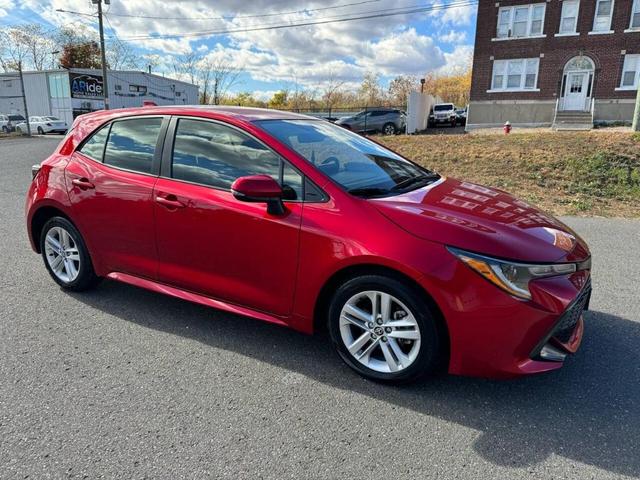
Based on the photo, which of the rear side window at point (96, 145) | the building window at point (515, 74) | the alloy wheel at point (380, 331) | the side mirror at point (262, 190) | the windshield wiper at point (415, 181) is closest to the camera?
the alloy wheel at point (380, 331)

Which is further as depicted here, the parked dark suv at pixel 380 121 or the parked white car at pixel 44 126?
the parked white car at pixel 44 126

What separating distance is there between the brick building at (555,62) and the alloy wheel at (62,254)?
26.1 m

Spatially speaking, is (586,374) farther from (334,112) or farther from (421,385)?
(334,112)

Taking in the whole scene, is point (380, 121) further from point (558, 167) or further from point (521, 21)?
point (558, 167)

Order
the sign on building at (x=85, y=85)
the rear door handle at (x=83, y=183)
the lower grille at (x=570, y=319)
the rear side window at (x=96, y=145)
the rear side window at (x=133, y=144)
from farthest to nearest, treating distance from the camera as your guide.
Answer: the sign on building at (x=85, y=85), the rear side window at (x=96, y=145), the rear door handle at (x=83, y=183), the rear side window at (x=133, y=144), the lower grille at (x=570, y=319)

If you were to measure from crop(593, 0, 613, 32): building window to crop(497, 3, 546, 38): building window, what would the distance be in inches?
97.9

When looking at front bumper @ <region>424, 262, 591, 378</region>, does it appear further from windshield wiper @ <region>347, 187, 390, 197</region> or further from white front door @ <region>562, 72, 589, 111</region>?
white front door @ <region>562, 72, 589, 111</region>

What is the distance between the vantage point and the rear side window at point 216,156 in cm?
329

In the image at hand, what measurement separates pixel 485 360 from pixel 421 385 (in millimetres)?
499

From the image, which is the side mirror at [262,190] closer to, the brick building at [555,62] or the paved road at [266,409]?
the paved road at [266,409]

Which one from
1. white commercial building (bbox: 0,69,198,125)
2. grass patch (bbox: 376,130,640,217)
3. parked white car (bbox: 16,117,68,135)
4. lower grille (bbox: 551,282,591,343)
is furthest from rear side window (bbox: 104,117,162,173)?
white commercial building (bbox: 0,69,198,125)

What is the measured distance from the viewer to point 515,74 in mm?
26578

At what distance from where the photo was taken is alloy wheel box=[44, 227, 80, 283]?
14.2ft

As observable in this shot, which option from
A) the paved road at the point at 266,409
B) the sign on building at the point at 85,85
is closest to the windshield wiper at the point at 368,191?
the paved road at the point at 266,409
